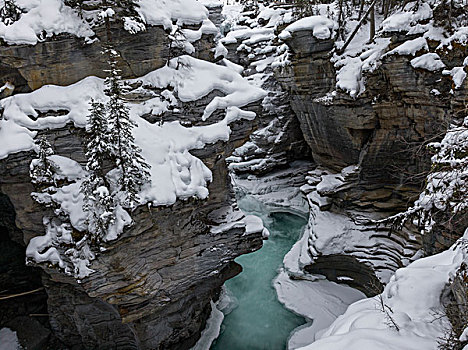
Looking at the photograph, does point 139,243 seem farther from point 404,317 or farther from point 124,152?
point 404,317

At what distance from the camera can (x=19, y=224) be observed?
9891 millimetres

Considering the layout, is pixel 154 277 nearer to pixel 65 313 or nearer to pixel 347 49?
pixel 65 313

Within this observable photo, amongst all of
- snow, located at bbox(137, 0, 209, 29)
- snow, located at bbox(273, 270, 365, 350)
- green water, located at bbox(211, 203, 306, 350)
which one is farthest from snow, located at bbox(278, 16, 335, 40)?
snow, located at bbox(273, 270, 365, 350)

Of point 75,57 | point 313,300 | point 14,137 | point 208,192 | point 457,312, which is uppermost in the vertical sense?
point 75,57

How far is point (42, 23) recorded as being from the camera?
30.0ft

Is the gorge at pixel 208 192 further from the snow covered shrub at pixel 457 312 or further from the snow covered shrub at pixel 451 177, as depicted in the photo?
the snow covered shrub at pixel 451 177

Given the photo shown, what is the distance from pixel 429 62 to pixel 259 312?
11.3 m

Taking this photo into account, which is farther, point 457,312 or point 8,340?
point 8,340

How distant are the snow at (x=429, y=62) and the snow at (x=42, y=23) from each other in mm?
10748

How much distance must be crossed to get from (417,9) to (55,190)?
45.2ft

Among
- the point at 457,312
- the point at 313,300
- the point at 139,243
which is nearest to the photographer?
the point at 457,312

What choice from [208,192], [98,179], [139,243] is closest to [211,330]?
[139,243]

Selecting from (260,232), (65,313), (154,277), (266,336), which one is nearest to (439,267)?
(260,232)

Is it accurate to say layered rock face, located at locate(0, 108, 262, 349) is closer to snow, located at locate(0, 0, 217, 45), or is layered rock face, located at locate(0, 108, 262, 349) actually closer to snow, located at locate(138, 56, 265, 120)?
snow, located at locate(138, 56, 265, 120)
